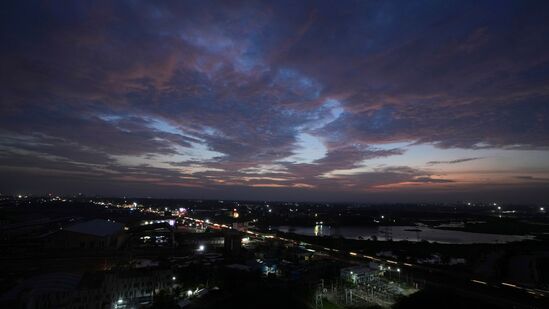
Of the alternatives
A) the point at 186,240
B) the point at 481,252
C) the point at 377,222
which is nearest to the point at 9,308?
the point at 186,240

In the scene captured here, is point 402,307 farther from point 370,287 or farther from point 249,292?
point 370,287

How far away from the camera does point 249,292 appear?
46.9 ft

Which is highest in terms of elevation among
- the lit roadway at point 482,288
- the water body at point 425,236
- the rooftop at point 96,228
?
the rooftop at point 96,228

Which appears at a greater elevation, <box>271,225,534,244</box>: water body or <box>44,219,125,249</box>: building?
<box>44,219,125,249</box>: building

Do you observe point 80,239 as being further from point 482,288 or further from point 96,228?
point 482,288

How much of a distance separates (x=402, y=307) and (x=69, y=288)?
1537 cm

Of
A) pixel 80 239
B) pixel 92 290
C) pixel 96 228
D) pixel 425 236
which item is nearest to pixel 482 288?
pixel 92 290

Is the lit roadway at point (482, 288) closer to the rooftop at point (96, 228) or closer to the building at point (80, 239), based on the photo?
the building at point (80, 239)

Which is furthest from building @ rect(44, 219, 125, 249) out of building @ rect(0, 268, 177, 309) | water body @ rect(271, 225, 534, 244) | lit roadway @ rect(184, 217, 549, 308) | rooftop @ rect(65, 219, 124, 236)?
water body @ rect(271, 225, 534, 244)

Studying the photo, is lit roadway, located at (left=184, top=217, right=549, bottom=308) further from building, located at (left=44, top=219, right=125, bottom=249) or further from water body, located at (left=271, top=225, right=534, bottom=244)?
water body, located at (left=271, top=225, right=534, bottom=244)

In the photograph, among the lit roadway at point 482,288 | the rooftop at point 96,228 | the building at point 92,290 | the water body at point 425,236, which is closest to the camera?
the building at point 92,290

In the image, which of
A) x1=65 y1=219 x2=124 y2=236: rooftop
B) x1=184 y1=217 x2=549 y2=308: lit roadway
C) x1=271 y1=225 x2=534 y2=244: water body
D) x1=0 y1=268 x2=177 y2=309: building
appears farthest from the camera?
x1=271 y1=225 x2=534 y2=244: water body

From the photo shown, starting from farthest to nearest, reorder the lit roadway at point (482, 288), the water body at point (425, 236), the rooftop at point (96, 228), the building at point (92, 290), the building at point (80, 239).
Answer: the water body at point (425, 236)
the rooftop at point (96, 228)
the building at point (80, 239)
the lit roadway at point (482, 288)
the building at point (92, 290)

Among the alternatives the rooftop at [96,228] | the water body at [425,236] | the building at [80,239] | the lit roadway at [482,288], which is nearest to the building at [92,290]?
Result: the building at [80,239]
